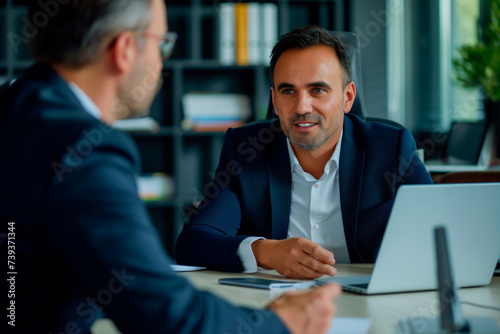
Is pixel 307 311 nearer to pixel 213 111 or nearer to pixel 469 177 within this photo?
pixel 469 177

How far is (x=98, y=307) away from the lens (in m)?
0.96

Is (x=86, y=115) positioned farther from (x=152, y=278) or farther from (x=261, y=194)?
(x=261, y=194)

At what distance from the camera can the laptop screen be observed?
11.2 feet

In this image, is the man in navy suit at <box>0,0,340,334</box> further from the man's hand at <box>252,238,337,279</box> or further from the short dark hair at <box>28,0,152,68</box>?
the man's hand at <box>252,238,337,279</box>

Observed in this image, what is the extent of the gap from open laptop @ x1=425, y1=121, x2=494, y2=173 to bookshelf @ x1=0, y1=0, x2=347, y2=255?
42.6 inches

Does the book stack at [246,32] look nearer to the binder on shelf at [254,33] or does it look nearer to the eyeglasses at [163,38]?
the binder on shelf at [254,33]

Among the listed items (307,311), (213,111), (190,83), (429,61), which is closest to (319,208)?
(307,311)

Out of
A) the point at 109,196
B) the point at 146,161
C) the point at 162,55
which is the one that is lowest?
the point at 146,161

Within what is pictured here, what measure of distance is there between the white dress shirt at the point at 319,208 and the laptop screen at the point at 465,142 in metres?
1.64

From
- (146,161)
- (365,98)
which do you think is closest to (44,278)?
(146,161)

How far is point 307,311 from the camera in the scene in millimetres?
928

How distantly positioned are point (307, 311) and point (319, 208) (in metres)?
1.08

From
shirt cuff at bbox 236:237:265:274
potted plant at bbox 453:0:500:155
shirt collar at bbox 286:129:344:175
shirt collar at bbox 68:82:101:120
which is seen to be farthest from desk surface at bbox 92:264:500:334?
potted plant at bbox 453:0:500:155

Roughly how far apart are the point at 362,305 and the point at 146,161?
3107 millimetres
